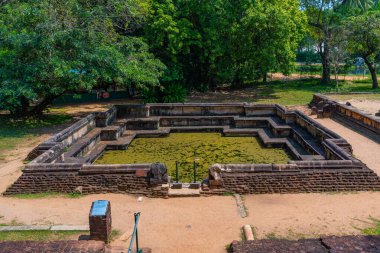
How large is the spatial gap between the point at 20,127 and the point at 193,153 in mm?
8103

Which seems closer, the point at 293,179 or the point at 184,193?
the point at 184,193

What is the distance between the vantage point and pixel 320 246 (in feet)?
18.8

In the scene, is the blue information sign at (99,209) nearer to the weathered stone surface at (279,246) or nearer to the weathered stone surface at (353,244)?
the weathered stone surface at (279,246)

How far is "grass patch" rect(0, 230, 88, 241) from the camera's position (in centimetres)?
684

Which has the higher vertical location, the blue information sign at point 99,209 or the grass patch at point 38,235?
the blue information sign at point 99,209

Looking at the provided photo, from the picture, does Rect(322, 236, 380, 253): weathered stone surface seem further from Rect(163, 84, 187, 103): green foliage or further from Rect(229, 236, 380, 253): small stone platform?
Rect(163, 84, 187, 103): green foliage

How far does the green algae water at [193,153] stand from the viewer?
1156cm

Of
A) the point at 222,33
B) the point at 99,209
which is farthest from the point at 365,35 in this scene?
the point at 99,209

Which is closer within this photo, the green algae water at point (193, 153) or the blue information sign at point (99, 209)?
the blue information sign at point (99, 209)

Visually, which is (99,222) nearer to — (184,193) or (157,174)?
(157,174)

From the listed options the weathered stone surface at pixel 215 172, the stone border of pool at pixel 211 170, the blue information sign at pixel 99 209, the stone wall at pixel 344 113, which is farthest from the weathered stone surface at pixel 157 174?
the stone wall at pixel 344 113

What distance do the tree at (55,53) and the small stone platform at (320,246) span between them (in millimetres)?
10550

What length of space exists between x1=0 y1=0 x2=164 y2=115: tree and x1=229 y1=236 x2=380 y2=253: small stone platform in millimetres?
10550

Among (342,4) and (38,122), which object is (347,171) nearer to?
(38,122)
